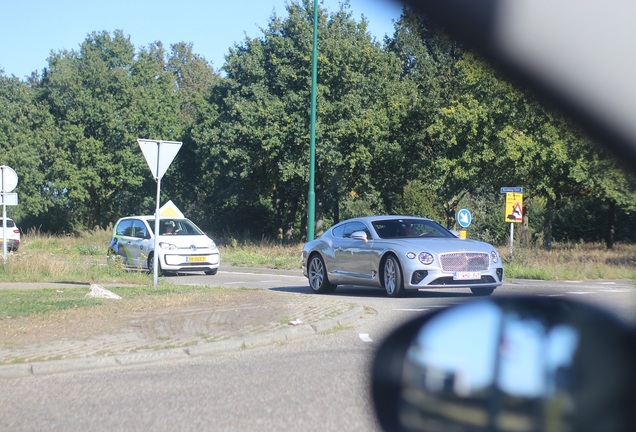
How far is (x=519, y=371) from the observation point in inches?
89.0

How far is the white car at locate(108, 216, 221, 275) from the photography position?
792 inches

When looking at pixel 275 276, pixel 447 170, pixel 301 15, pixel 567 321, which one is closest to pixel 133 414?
pixel 567 321

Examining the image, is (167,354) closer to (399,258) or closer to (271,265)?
(399,258)

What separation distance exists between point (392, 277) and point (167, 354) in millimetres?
5951

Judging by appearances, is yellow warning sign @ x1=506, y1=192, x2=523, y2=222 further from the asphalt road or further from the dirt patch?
the asphalt road

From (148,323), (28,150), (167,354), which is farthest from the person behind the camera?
(28,150)

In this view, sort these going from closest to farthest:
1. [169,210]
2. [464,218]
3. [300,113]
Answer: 1. [169,210]
2. [464,218]
3. [300,113]

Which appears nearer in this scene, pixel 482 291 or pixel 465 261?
pixel 465 261

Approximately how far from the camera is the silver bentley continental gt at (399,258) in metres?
12.6

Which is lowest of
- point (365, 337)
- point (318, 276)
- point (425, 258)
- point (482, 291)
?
point (365, 337)

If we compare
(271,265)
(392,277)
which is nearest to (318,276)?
(392,277)

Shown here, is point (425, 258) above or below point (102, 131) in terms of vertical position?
below

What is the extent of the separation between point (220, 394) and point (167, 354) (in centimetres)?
172

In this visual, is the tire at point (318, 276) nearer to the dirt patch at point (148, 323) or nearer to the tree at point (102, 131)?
the dirt patch at point (148, 323)
